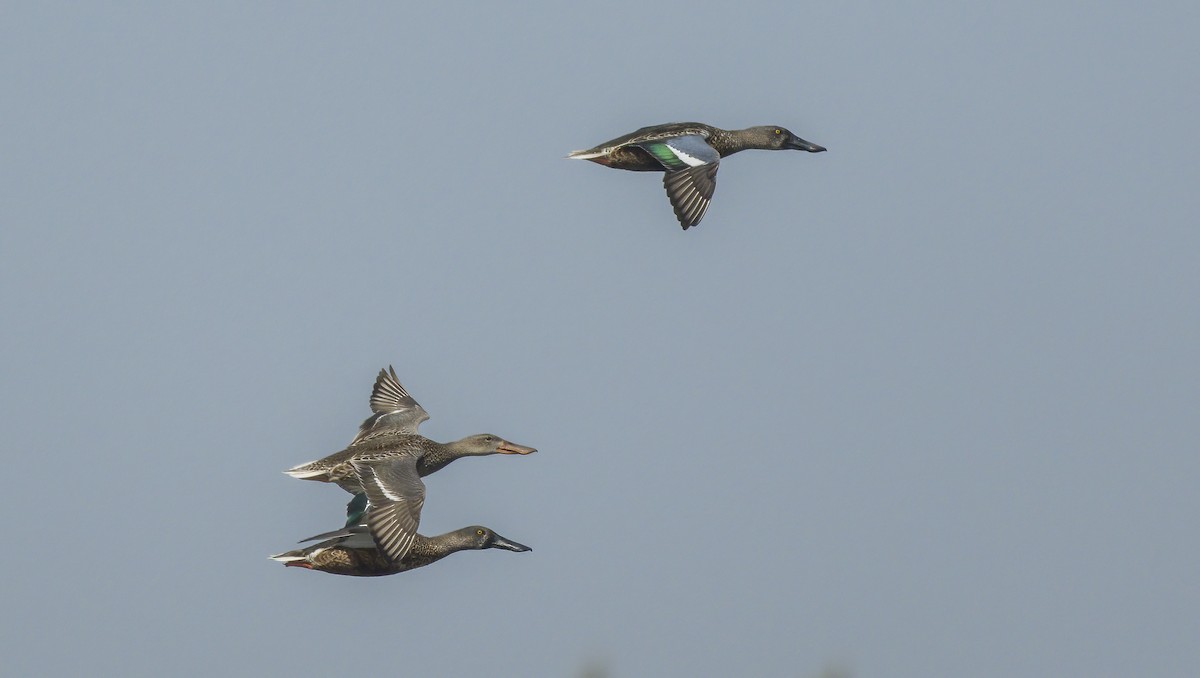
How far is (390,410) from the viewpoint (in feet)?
101

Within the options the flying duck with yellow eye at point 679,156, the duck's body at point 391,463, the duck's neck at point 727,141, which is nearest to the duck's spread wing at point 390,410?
the duck's body at point 391,463

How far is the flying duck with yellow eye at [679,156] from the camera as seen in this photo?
2633cm

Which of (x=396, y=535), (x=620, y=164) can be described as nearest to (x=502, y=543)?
(x=396, y=535)

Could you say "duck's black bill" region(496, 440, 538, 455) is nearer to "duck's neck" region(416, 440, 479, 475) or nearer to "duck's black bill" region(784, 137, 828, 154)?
"duck's neck" region(416, 440, 479, 475)

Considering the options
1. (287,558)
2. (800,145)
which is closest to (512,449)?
(287,558)

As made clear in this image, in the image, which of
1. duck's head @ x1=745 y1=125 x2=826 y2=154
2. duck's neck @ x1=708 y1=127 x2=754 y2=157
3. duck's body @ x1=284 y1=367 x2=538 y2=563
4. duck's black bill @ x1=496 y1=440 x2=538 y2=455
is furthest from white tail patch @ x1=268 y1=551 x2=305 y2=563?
duck's head @ x1=745 y1=125 x2=826 y2=154

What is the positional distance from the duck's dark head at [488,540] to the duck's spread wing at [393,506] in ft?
5.86

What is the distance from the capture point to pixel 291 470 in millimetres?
27859

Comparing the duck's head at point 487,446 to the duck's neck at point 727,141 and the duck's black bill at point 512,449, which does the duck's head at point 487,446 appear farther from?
→ the duck's neck at point 727,141

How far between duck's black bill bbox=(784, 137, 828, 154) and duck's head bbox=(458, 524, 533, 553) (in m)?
6.69

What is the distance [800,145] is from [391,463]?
25.1 feet

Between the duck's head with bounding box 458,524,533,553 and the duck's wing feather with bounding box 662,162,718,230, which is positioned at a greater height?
→ the duck's wing feather with bounding box 662,162,718,230

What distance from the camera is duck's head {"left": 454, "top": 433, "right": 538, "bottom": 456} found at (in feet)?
95.5

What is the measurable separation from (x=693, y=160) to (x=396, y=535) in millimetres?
5802
